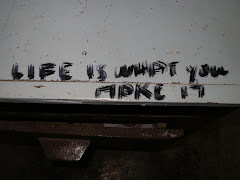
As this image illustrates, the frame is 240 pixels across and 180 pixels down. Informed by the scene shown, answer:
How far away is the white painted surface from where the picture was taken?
1.92 ft

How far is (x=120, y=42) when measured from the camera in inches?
23.4

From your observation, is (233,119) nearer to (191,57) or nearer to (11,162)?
(191,57)

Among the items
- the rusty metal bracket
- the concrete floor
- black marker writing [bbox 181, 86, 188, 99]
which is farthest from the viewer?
the concrete floor

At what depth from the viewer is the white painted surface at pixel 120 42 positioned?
584 millimetres

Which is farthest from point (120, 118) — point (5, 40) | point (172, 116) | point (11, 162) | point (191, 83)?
point (11, 162)

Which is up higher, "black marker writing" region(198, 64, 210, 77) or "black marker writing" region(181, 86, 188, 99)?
"black marker writing" region(198, 64, 210, 77)

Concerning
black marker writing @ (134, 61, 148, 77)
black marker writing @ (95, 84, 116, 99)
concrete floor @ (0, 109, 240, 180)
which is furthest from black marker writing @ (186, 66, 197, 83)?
concrete floor @ (0, 109, 240, 180)

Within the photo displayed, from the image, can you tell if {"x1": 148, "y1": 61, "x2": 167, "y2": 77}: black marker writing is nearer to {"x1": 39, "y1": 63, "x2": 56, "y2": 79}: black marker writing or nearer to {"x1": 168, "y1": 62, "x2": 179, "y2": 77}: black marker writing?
{"x1": 168, "y1": 62, "x2": 179, "y2": 77}: black marker writing

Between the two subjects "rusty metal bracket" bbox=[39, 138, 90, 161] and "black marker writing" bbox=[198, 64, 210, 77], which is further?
"rusty metal bracket" bbox=[39, 138, 90, 161]

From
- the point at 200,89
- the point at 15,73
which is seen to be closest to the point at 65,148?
the point at 15,73

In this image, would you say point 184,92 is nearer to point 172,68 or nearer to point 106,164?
point 172,68

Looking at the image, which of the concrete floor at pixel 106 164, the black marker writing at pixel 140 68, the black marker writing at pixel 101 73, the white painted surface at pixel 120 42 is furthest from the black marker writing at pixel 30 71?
the concrete floor at pixel 106 164

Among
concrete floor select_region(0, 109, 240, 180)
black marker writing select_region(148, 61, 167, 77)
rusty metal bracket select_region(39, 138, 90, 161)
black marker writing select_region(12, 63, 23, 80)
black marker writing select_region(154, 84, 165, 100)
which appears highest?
black marker writing select_region(148, 61, 167, 77)

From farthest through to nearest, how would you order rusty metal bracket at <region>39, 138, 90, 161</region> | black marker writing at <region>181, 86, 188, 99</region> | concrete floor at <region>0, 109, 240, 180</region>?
concrete floor at <region>0, 109, 240, 180</region> → rusty metal bracket at <region>39, 138, 90, 161</region> → black marker writing at <region>181, 86, 188, 99</region>
